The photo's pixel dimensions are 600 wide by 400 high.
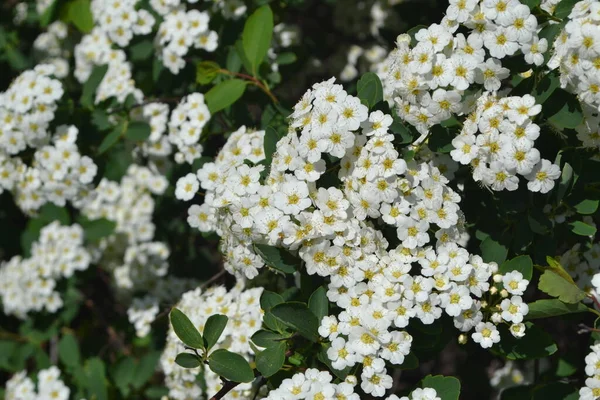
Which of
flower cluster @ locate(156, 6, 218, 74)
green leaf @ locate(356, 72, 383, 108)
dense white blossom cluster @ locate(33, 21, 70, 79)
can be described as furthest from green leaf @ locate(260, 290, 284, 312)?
dense white blossom cluster @ locate(33, 21, 70, 79)

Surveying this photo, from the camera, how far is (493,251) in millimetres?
2377

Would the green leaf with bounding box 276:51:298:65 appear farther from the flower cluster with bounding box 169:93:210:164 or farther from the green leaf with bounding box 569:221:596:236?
the green leaf with bounding box 569:221:596:236

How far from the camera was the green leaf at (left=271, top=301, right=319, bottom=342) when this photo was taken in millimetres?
2150

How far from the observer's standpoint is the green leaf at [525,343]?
226 cm

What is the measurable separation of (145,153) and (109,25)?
654mm

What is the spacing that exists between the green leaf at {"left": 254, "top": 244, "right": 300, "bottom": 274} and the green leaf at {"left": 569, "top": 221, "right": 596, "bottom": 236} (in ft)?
3.06

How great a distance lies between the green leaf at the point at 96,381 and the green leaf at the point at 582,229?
2.34m

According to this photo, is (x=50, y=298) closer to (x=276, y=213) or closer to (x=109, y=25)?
(x=109, y=25)

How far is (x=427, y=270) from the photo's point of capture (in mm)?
2135

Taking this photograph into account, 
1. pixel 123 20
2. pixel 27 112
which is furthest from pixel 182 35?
pixel 27 112

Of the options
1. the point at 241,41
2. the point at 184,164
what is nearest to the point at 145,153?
the point at 184,164

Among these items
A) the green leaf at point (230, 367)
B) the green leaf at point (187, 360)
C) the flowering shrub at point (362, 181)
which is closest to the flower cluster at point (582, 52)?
the flowering shrub at point (362, 181)

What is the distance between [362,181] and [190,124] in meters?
1.18

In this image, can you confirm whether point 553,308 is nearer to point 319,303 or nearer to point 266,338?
point 319,303
